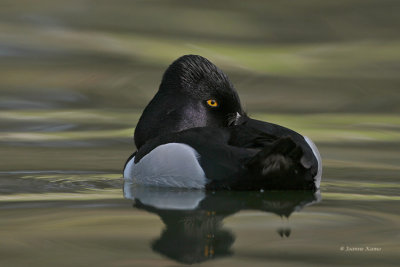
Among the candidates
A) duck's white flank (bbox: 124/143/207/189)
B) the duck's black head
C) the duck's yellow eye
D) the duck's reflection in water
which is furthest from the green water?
the duck's yellow eye

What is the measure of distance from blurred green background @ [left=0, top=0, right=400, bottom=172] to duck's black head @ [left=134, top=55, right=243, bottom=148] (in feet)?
3.99

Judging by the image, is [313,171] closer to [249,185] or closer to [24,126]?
[249,185]

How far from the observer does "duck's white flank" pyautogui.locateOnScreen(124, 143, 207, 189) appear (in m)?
6.62

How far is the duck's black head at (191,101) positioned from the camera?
734 cm

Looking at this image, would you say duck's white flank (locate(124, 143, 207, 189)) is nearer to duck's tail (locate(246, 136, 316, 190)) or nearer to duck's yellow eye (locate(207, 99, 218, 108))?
duck's tail (locate(246, 136, 316, 190))

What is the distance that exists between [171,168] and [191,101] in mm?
801

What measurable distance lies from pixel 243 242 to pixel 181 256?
42cm

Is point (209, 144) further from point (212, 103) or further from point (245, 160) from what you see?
point (212, 103)

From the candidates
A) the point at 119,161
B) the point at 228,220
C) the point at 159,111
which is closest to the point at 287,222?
the point at 228,220

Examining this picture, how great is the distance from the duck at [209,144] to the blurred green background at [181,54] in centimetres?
133

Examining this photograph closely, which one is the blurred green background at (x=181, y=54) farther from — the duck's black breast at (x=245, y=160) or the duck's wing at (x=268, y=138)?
the duck's black breast at (x=245, y=160)

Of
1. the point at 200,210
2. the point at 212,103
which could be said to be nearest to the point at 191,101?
the point at 212,103

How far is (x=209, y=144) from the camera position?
657 cm

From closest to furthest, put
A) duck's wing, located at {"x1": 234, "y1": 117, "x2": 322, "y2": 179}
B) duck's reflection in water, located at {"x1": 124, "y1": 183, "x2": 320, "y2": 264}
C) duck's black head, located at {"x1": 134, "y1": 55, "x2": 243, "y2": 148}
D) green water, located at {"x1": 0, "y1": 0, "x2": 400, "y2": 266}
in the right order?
1. duck's reflection in water, located at {"x1": 124, "y1": 183, "x2": 320, "y2": 264}
2. green water, located at {"x1": 0, "y1": 0, "x2": 400, "y2": 266}
3. duck's wing, located at {"x1": 234, "y1": 117, "x2": 322, "y2": 179}
4. duck's black head, located at {"x1": 134, "y1": 55, "x2": 243, "y2": 148}
